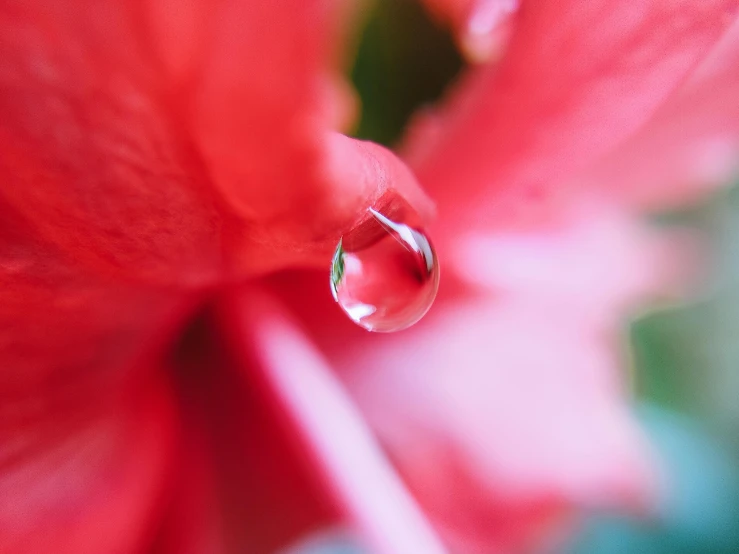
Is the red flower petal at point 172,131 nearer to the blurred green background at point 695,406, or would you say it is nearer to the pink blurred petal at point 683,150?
the pink blurred petal at point 683,150

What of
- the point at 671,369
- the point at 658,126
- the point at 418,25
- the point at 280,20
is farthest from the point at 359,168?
the point at 671,369

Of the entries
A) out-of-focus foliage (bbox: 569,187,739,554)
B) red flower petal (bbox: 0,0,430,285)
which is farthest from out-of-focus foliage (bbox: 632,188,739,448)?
red flower petal (bbox: 0,0,430,285)

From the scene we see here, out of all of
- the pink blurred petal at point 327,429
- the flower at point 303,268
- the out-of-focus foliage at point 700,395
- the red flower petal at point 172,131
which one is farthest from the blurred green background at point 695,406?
the red flower petal at point 172,131

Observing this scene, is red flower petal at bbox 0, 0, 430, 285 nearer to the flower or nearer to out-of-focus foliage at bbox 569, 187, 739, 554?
the flower

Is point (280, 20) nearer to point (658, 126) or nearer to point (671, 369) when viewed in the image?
point (658, 126)

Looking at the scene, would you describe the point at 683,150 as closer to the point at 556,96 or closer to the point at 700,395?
the point at 556,96

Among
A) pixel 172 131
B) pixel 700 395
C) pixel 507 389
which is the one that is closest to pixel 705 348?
pixel 700 395
